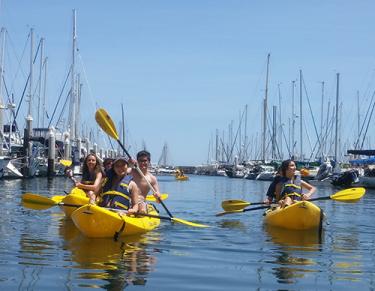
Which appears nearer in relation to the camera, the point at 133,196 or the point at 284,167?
the point at 133,196

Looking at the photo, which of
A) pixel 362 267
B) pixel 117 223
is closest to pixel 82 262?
pixel 117 223

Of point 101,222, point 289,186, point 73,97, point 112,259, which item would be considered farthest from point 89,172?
point 73,97

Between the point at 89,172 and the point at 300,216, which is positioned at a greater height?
the point at 89,172

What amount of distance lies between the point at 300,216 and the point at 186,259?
4294mm

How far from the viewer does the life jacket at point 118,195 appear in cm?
1143

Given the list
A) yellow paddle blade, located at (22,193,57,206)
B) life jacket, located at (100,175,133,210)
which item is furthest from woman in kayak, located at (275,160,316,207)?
yellow paddle blade, located at (22,193,57,206)

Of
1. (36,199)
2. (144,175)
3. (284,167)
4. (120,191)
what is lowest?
(36,199)

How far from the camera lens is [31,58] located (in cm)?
5078

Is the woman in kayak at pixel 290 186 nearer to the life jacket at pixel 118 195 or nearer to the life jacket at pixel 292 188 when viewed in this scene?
the life jacket at pixel 292 188

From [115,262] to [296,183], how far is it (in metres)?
6.31

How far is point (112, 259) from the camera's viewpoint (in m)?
9.05

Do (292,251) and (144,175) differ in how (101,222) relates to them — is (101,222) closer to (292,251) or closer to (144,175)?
(144,175)

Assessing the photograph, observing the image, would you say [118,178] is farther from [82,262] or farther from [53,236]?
[82,262]

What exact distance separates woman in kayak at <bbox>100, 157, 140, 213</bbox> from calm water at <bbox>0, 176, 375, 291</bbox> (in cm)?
69
